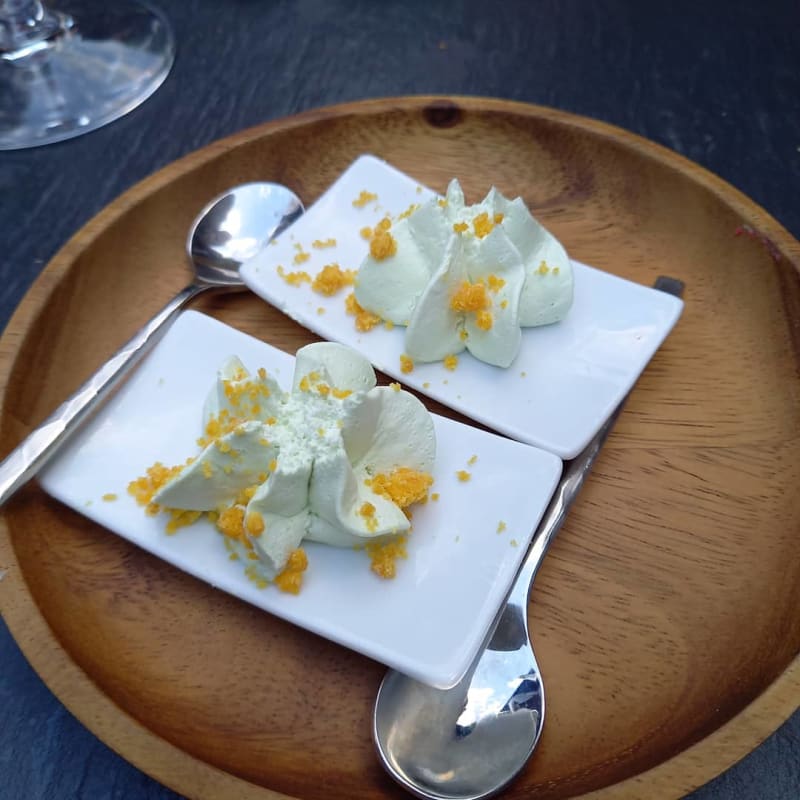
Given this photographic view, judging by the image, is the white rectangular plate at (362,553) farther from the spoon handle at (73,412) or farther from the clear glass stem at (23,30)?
the clear glass stem at (23,30)

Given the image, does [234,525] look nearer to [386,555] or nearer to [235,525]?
[235,525]

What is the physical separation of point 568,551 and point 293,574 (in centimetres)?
26

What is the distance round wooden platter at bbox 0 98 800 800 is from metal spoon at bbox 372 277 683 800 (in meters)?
0.02

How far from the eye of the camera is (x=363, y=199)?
36.6 inches

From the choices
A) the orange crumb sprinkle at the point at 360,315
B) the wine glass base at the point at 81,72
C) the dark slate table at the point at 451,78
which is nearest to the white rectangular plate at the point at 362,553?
the orange crumb sprinkle at the point at 360,315

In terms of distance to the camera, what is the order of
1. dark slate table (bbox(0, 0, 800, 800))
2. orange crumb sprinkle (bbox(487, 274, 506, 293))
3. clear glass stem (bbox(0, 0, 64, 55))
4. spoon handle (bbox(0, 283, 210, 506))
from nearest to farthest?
spoon handle (bbox(0, 283, 210, 506)), orange crumb sprinkle (bbox(487, 274, 506, 293)), dark slate table (bbox(0, 0, 800, 800)), clear glass stem (bbox(0, 0, 64, 55))

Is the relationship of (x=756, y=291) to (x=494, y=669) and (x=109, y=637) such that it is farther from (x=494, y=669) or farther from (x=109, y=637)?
(x=109, y=637)

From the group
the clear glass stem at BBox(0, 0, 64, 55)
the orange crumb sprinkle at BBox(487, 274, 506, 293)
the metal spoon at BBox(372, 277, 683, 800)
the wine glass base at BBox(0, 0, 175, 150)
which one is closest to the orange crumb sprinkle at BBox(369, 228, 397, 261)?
the orange crumb sprinkle at BBox(487, 274, 506, 293)

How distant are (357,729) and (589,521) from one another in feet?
0.95

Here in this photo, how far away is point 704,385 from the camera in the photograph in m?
0.82

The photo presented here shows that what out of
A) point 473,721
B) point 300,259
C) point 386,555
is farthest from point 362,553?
point 300,259

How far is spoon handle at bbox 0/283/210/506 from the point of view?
0.69m

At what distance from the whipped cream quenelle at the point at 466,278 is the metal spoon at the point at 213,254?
0.59 feet

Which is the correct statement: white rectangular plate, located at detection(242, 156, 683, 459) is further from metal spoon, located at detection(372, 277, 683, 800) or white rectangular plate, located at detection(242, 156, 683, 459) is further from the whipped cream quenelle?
metal spoon, located at detection(372, 277, 683, 800)
